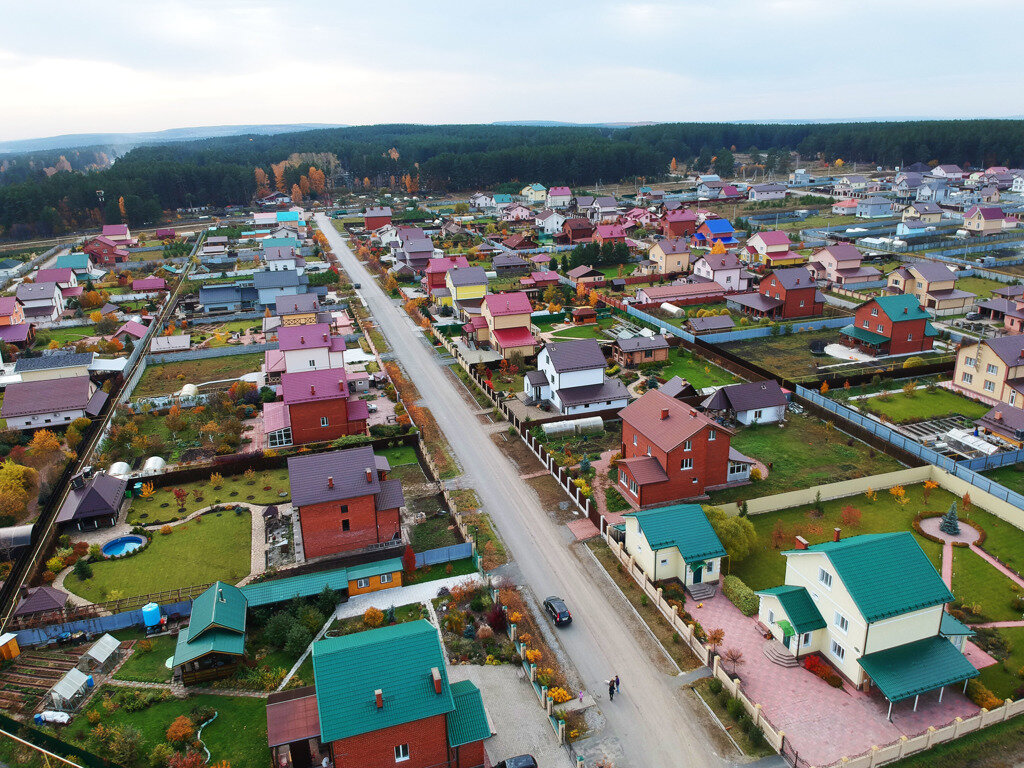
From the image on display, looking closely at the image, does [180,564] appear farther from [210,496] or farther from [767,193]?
[767,193]

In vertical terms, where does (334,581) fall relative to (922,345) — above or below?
below

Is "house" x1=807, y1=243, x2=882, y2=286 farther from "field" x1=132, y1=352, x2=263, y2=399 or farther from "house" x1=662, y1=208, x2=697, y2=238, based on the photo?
"field" x1=132, y1=352, x2=263, y2=399

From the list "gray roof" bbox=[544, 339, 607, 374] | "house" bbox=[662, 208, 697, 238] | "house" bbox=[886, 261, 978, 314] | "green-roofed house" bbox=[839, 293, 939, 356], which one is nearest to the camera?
"gray roof" bbox=[544, 339, 607, 374]

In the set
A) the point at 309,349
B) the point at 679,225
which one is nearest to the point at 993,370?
the point at 309,349

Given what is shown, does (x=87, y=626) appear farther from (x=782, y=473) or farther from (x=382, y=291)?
(x=382, y=291)

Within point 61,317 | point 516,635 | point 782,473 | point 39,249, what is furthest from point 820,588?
point 39,249

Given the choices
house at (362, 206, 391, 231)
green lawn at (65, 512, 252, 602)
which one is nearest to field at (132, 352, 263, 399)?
green lawn at (65, 512, 252, 602)
